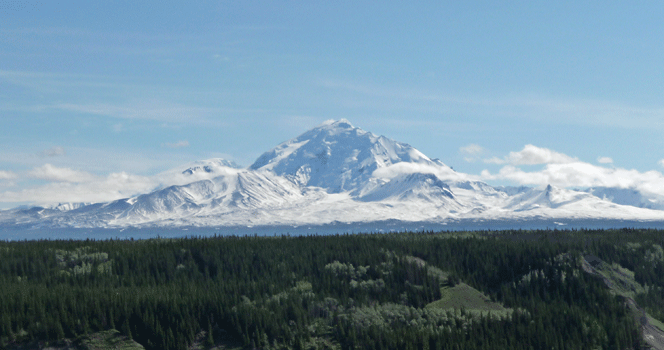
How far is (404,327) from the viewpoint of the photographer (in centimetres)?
3634

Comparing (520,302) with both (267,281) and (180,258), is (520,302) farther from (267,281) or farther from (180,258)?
(180,258)

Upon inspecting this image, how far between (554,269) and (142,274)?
31.0 metres

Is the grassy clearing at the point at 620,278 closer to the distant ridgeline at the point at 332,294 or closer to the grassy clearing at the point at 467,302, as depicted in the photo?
the distant ridgeline at the point at 332,294

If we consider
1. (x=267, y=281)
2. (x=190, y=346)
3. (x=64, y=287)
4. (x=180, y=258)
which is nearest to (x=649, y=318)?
(x=267, y=281)

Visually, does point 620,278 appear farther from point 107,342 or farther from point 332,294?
point 107,342

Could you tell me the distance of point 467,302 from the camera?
4322 cm

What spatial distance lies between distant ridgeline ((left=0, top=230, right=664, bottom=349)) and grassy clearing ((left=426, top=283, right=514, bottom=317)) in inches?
5.3

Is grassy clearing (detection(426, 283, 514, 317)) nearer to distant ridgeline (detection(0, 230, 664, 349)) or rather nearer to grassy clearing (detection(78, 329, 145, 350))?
distant ridgeline (detection(0, 230, 664, 349))

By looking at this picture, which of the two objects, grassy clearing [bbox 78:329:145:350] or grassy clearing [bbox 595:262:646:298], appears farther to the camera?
grassy clearing [bbox 595:262:646:298]

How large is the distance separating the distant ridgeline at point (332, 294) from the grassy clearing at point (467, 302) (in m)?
0.13

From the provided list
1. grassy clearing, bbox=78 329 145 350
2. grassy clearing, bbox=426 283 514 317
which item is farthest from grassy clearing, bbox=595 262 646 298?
grassy clearing, bbox=78 329 145 350

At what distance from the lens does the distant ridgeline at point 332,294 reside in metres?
34.9

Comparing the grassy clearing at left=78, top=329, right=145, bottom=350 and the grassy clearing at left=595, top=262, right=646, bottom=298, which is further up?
the grassy clearing at left=595, top=262, right=646, bottom=298

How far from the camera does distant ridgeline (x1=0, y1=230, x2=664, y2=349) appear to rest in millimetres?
34875
